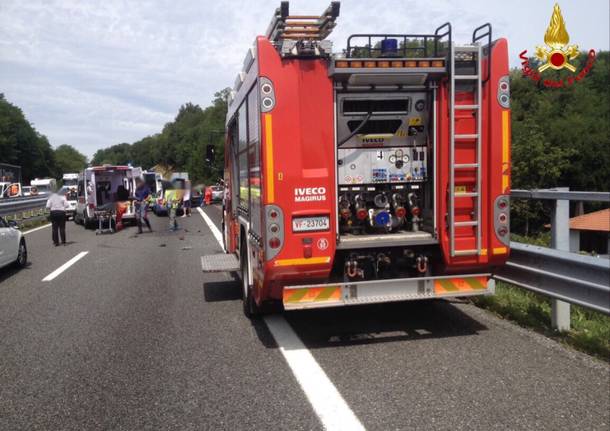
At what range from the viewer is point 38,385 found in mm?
5027

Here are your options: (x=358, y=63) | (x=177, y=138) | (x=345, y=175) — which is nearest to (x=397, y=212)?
(x=345, y=175)

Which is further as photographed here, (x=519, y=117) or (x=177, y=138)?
(x=177, y=138)

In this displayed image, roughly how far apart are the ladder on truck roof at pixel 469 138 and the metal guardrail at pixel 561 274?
576 millimetres

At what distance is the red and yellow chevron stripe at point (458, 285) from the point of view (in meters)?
6.01

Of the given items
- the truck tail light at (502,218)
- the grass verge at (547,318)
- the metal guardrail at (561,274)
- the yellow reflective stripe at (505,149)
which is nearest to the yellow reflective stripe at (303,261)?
the truck tail light at (502,218)

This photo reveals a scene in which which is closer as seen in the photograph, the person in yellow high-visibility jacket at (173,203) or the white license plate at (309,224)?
the white license plate at (309,224)

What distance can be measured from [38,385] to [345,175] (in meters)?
3.47

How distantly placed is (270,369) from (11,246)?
8330mm

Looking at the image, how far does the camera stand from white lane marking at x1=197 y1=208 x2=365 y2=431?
4102mm

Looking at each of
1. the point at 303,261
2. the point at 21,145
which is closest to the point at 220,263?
the point at 303,261

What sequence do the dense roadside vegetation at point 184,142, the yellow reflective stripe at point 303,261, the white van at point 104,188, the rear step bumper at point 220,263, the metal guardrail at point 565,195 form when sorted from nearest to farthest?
the metal guardrail at point 565,195 < the yellow reflective stripe at point 303,261 < the rear step bumper at point 220,263 < the white van at point 104,188 < the dense roadside vegetation at point 184,142

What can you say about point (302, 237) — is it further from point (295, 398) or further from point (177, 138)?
point (177, 138)

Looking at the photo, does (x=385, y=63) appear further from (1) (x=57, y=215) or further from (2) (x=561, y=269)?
(1) (x=57, y=215)

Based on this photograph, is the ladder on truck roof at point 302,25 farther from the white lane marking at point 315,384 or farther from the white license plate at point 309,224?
the white lane marking at point 315,384
